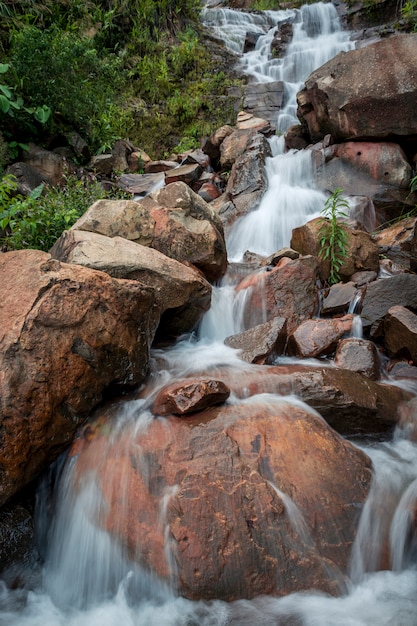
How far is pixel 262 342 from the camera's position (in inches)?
178

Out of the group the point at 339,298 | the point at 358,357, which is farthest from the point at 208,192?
the point at 358,357

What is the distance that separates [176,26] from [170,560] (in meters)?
17.7

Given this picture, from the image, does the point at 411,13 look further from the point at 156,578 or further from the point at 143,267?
the point at 156,578

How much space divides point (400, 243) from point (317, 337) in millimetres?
3145

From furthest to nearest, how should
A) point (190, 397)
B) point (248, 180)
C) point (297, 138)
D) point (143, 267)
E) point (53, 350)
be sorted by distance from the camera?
1. point (297, 138)
2. point (248, 180)
3. point (143, 267)
4. point (190, 397)
5. point (53, 350)

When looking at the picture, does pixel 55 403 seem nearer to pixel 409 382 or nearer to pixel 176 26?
pixel 409 382

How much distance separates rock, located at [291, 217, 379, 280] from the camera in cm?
590

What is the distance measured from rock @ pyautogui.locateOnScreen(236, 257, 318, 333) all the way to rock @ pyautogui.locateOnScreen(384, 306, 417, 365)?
40.2 inches

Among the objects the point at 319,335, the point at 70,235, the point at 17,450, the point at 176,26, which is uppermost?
the point at 176,26

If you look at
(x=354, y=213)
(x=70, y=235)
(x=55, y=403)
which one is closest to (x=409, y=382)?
(x=55, y=403)

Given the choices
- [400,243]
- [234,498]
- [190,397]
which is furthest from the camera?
[400,243]

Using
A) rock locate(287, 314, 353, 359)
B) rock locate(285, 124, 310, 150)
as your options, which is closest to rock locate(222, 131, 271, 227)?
rock locate(285, 124, 310, 150)

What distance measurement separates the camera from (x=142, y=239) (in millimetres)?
5184

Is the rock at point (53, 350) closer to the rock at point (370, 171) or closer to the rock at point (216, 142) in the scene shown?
the rock at point (370, 171)
